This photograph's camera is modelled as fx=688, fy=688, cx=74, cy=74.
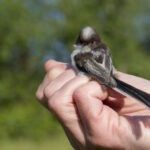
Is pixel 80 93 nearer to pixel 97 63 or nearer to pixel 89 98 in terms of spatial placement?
pixel 89 98

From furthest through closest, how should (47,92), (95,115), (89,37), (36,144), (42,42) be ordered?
(42,42)
(36,144)
(89,37)
(47,92)
(95,115)

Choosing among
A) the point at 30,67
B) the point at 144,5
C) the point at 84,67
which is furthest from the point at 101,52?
the point at 144,5

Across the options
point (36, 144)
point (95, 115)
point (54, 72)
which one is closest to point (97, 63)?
point (54, 72)

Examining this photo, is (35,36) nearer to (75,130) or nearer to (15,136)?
(15,136)

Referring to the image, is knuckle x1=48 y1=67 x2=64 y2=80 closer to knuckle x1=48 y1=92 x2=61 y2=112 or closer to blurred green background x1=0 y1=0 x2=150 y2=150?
knuckle x1=48 y1=92 x2=61 y2=112

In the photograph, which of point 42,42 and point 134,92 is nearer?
point 134,92

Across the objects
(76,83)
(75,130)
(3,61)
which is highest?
(76,83)

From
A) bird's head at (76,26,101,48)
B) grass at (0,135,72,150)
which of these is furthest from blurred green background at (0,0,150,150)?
bird's head at (76,26,101,48)
